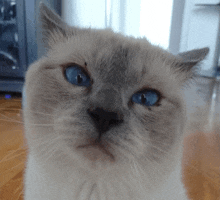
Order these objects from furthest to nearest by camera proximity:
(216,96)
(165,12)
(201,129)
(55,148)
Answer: (216,96)
(201,129)
(165,12)
(55,148)

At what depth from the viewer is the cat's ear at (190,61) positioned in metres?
0.64

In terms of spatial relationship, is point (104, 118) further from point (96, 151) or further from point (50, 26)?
point (50, 26)

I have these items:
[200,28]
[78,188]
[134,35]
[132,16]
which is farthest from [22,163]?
[200,28]

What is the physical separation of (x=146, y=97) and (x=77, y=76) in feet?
0.63

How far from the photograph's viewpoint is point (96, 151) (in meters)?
0.43

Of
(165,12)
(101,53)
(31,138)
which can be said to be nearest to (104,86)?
(101,53)

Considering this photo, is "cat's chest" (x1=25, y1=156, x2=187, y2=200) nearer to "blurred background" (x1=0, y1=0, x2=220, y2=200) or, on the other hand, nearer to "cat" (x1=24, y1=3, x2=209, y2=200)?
"cat" (x1=24, y1=3, x2=209, y2=200)

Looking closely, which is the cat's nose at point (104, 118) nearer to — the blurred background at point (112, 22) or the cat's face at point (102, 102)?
the cat's face at point (102, 102)

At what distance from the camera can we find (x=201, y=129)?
1546 mm

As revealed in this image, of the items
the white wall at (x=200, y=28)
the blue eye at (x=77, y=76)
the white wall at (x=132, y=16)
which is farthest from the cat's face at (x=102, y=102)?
the white wall at (x=200, y=28)

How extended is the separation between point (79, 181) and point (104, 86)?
248mm

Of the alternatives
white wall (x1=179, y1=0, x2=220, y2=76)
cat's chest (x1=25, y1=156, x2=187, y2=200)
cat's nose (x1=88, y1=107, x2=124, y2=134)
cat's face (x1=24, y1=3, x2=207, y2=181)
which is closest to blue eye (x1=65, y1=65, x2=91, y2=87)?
cat's face (x1=24, y1=3, x2=207, y2=181)

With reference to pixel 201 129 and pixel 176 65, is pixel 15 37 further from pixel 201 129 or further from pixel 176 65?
pixel 201 129

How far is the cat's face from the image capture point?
0.43m
